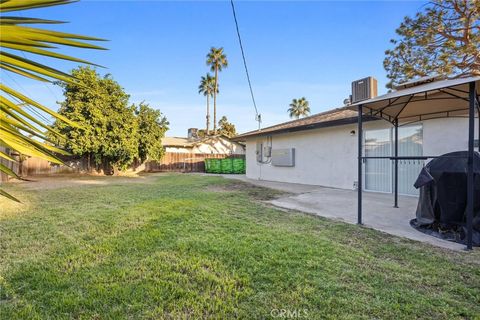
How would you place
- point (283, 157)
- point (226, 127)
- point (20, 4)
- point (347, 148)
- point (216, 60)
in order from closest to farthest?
point (20, 4) < point (347, 148) < point (283, 157) < point (216, 60) < point (226, 127)

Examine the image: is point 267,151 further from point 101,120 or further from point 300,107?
point 300,107

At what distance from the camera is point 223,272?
8.94 ft

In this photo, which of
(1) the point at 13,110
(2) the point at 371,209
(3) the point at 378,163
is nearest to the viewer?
(1) the point at 13,110

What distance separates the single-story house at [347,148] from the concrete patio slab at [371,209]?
0.89 meters

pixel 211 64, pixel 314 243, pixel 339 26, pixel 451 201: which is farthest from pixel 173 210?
pixel 211 64

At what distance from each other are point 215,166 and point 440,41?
52.0ft

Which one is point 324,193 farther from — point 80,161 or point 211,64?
point 211,64

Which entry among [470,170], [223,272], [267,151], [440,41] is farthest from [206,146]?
[223,272]

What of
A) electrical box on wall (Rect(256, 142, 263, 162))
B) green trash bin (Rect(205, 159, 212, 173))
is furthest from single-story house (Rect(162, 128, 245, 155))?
electrical box on wall (Rect(256, 142, 263, 162))

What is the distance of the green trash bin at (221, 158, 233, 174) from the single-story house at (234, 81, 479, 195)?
19.9ft

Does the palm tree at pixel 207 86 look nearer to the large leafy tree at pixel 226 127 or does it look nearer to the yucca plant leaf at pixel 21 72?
the large leafy tree at pixel 226 127

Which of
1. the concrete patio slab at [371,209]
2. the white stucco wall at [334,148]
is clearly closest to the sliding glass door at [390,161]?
the white stucco wall at [334,148]

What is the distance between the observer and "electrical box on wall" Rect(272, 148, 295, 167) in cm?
1205

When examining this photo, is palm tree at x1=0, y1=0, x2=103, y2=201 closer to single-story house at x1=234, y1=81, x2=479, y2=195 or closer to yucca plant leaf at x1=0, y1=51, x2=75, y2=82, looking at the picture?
yucca plant leaf at x1=0, y1=51, x2=75, y2=82
